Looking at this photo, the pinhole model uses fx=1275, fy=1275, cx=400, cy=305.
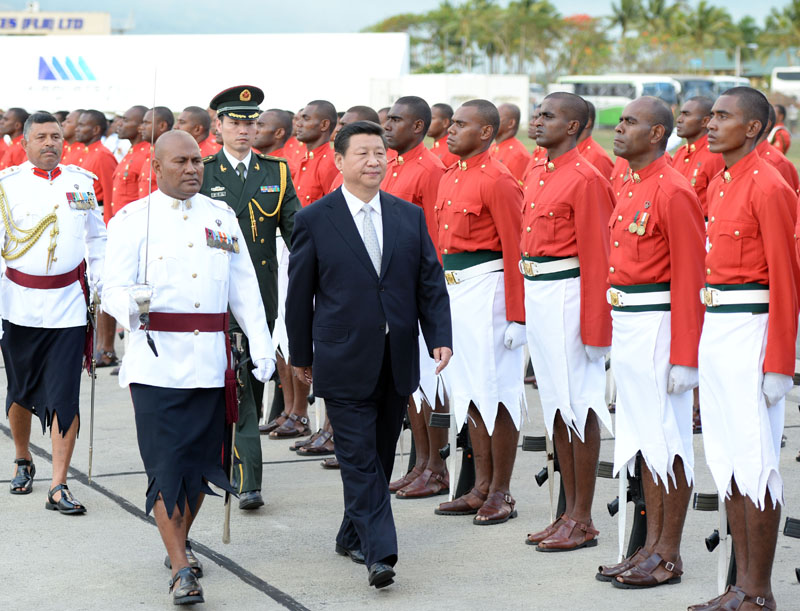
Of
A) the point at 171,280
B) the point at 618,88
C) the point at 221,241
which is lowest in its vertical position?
the point at 171,280

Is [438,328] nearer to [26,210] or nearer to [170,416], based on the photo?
[170,416]

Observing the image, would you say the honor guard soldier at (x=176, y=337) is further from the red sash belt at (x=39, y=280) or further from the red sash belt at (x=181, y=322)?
the red sash belt at (x=39, y=280)

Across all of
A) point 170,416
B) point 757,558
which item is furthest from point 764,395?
point 170,416

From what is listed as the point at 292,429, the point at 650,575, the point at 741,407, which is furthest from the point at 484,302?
the point at 292,429

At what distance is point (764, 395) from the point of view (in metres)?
4.94

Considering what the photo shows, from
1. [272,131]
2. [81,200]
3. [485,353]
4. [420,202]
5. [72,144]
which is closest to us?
[485,353]

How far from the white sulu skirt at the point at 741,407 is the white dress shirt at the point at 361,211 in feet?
4.90

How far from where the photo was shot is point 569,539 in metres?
6.10

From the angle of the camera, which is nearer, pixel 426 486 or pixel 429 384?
pixel 426 486

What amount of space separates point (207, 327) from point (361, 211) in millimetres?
847

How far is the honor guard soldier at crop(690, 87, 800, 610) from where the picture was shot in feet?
15.8

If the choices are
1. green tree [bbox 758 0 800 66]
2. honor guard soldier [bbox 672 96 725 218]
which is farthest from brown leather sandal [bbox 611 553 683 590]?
green tree [bbox 758 0 800 66]

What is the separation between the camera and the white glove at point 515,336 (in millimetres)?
6543

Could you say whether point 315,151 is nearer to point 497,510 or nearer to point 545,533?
point 497,510
